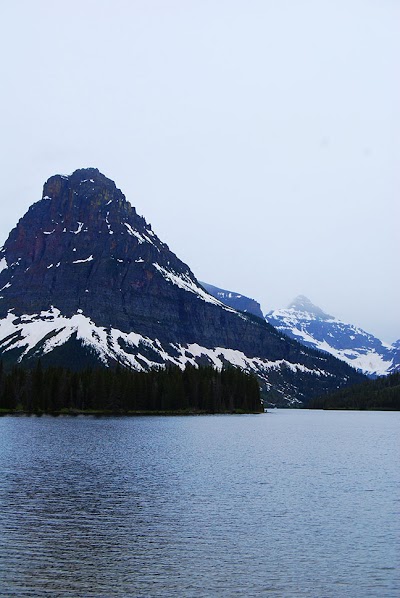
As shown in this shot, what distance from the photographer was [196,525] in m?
50.0

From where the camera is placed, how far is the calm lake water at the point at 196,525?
36.0 m

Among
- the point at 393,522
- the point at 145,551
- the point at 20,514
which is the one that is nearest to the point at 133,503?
the point at 20,514

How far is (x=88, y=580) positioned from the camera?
119 feet

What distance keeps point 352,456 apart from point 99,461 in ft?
135

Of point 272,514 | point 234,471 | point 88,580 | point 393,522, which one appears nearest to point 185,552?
point 88,580

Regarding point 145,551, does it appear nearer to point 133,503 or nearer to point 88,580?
point 88,580

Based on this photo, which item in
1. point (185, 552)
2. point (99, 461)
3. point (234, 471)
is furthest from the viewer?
point (99, 461)

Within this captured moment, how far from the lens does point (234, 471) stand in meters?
81.9

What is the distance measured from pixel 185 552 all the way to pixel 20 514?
56.1 ft

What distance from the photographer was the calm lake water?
3600cm

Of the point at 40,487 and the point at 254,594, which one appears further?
the point at 40,487

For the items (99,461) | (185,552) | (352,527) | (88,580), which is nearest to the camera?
(88,580)

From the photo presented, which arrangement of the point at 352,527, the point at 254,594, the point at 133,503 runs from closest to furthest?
the point at 254,594
the point at 352,527
the point at 133,503

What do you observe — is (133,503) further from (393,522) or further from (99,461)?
(99,461)
